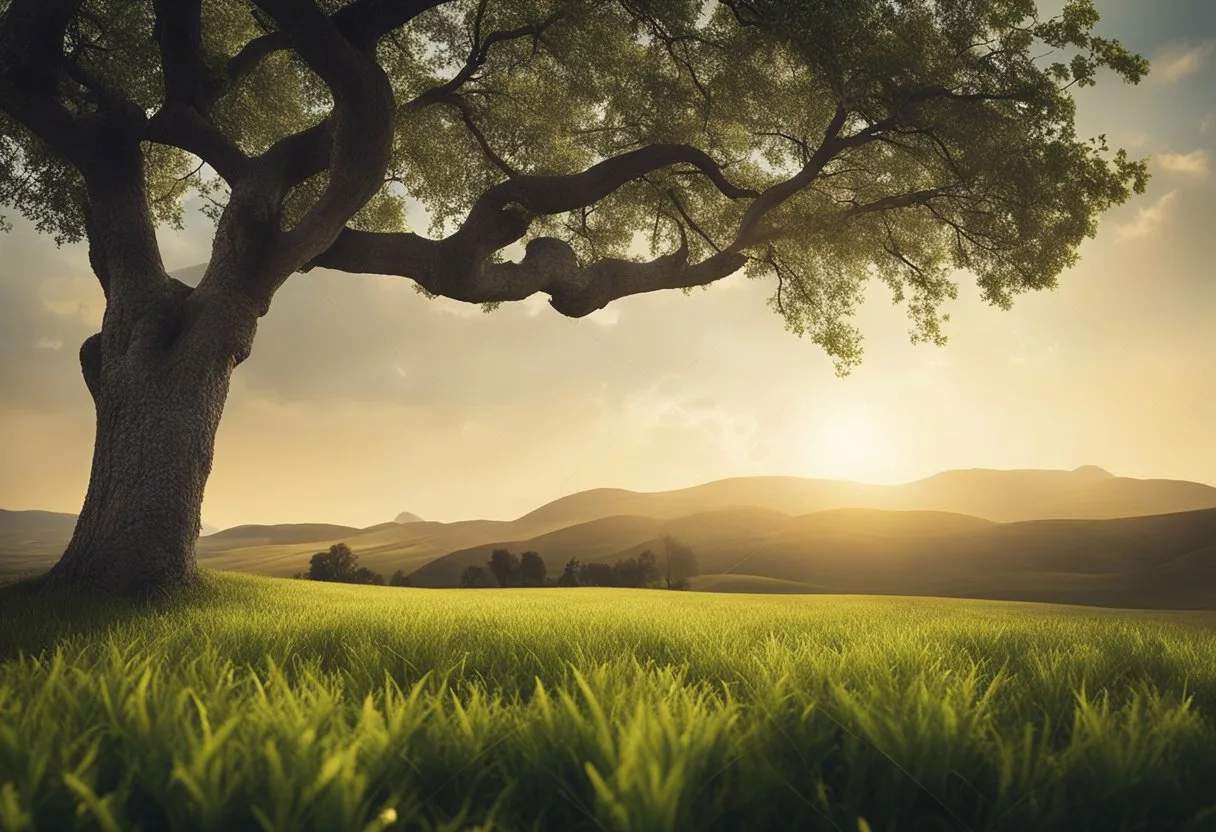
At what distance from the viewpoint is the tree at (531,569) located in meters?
43.5

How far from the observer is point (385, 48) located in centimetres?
1566

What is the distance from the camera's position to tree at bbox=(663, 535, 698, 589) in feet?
170

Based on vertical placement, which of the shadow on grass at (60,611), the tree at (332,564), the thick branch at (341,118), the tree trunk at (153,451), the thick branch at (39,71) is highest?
the thick branch at (39,71)

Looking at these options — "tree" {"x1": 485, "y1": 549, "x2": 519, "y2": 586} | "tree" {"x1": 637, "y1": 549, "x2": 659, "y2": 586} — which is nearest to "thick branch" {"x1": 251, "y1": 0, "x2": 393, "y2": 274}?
"tree" {"x1": 485, "y1": 549, "x2": 519, "y2": 586}

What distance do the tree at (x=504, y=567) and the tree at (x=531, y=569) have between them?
0.47 meters

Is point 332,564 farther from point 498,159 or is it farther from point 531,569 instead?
point 498,159

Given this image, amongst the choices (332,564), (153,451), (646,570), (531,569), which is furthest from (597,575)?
(153,451)

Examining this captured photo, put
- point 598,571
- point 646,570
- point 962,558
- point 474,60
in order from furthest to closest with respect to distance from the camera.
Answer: point 962,558
point 598,571
point 646,570
point 474,60

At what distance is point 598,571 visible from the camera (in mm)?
51688

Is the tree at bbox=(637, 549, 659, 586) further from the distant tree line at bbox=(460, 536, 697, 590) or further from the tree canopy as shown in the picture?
the tree canopy

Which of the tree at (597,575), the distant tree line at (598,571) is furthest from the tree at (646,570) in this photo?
the tree at (597,575)

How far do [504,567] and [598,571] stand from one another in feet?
32.6

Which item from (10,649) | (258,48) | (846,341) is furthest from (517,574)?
(10,649)

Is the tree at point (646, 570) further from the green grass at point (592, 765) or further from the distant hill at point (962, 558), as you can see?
the green grass at point (592, 765)
